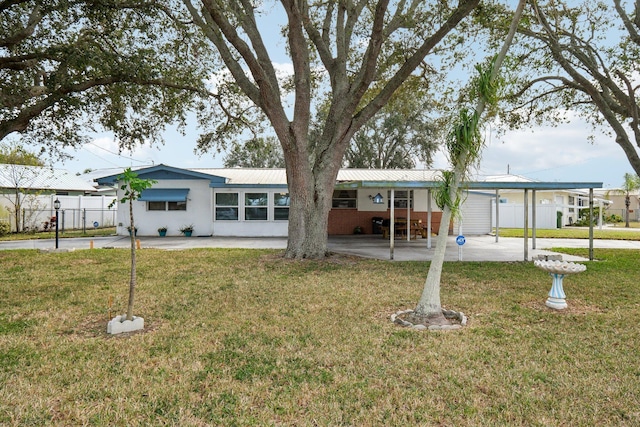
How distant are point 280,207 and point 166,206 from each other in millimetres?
4929

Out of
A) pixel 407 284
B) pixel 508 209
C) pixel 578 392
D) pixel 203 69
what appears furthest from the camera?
pixel 508 209

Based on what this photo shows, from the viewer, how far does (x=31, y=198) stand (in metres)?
17.9

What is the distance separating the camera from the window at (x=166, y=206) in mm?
16812

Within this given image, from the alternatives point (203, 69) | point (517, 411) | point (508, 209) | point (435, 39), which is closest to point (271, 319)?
point (517, 411)

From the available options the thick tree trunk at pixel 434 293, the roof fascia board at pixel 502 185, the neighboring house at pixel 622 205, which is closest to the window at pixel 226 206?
the roof fascia board at pixel 502 185

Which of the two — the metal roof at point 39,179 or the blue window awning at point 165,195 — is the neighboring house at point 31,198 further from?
the blue window awning at point 165,195

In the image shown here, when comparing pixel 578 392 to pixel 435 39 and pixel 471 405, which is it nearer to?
pixel 471 405

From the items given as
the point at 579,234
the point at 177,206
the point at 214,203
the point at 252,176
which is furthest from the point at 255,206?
the point at 579,234

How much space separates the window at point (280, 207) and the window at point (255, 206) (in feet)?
1.31

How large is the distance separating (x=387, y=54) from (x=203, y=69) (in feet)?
17.9

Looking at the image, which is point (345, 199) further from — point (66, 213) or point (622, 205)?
point (622, 205)

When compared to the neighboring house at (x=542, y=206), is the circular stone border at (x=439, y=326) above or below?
below

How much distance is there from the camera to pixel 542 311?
545 centimetres

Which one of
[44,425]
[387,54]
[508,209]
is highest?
[387,54]
